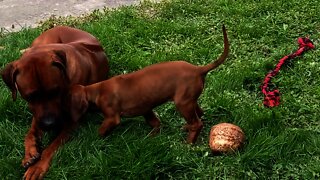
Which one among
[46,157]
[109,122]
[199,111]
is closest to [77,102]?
[109,122]

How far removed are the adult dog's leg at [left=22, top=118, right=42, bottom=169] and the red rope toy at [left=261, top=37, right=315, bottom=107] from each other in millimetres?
1887

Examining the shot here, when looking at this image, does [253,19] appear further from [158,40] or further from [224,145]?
[224,145]

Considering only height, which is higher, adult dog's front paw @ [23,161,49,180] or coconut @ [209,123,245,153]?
coconut @ [209,123,245,153]

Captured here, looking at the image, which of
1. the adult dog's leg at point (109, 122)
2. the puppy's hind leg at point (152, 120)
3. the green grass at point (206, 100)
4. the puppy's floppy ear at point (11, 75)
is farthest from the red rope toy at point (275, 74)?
the puppy's floppy ear at point (11, 75)

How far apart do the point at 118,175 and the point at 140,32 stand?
262 cm

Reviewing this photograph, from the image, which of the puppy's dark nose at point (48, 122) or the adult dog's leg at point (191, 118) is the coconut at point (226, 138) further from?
the puppy's dark nose at point (48, 122)

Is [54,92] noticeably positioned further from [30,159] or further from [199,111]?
[199,111]

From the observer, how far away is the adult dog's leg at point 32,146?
4246 mm

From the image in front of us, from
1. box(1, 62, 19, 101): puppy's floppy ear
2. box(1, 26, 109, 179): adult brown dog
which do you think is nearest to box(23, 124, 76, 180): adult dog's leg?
box(1, 26, 109, 179): adult brown dog

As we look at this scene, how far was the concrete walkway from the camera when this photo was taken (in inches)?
271

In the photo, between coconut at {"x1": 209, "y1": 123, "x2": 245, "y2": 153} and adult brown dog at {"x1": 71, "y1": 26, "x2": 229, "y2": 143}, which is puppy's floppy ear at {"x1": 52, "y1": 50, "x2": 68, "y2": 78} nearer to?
adult brown dog at {"x1": 71, "y1": 26, "x2": 229, "y2": 143}

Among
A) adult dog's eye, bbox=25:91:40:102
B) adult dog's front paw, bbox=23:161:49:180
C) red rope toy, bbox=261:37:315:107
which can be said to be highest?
adult dog's eye, bbox=25:91:40:102

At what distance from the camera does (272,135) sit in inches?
174

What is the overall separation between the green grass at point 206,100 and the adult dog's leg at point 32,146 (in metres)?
0.08
